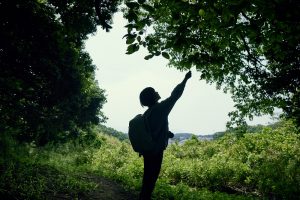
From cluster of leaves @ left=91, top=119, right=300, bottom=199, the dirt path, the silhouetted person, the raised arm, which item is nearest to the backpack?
the silhouetted person

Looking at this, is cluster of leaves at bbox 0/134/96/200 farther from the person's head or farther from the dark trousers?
the person's head

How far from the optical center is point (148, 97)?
5.89 metres

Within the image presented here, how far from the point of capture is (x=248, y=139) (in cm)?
1925

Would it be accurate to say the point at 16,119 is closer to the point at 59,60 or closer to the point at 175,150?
the point at 59,60

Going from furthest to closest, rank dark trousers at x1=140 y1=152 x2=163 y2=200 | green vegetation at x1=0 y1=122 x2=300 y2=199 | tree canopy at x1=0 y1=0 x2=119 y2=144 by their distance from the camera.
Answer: tree canopy at x1=0 y1=0 x2=119 y2=144
green vegetation at x1=0 y1=122 x2=300 y2=199
dark trousers at x1=140 y1=152 x2=163 y2=200

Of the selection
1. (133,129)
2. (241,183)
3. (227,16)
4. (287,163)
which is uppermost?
(227,16)

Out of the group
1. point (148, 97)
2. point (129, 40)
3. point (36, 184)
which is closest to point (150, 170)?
point (148, 97)

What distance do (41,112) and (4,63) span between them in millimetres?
3404

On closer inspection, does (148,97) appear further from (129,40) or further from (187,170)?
(187,170)

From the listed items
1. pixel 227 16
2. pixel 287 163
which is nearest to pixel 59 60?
pixel 287 163

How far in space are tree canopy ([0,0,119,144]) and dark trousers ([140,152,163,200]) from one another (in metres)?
6.21

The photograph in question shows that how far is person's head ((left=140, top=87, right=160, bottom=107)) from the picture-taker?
5.89 m

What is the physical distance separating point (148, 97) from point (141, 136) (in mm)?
778

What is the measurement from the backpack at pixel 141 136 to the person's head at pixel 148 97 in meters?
0.31
